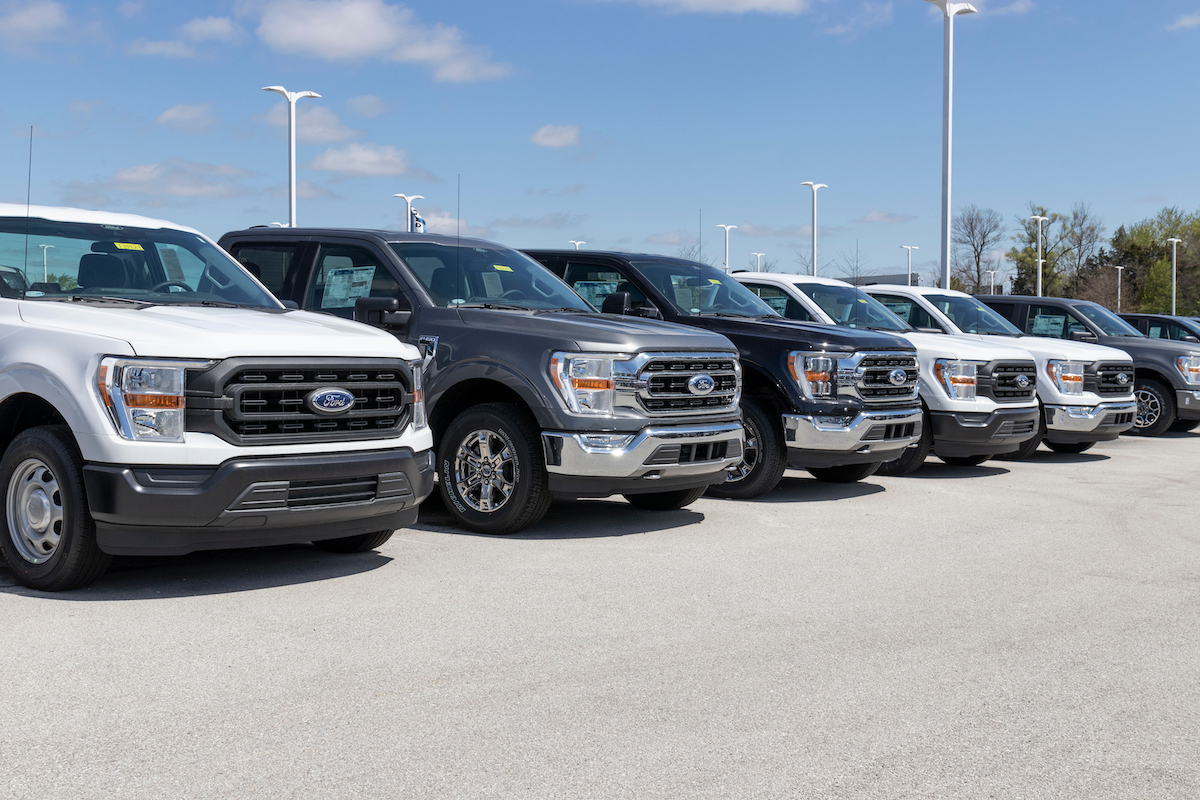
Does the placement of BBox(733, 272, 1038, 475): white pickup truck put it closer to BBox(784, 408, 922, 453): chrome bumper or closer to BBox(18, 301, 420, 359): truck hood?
BBox(784, 408, 922, 453): chrome bumper

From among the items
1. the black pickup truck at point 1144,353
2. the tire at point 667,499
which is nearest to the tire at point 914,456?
the tire at point 667,499

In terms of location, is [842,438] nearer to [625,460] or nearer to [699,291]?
[699,291]

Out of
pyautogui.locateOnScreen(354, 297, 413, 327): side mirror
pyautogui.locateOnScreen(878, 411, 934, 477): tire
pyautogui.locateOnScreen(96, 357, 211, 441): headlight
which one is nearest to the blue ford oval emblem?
pyautogui.locateOnScreen(96, 357, 211, 441): headlight

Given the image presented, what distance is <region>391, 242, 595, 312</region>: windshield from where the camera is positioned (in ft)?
28.4

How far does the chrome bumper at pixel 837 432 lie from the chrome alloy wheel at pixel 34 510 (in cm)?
551

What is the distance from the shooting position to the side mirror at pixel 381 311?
25.3ft

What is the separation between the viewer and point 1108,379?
539 inches

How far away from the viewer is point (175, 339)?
228 inches

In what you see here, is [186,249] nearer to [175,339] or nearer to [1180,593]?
[175,339]

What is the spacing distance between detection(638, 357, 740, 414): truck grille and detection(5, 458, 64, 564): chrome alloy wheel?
11.4ft

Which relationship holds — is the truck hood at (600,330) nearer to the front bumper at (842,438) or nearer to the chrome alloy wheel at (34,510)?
the front bumper at (842,438)

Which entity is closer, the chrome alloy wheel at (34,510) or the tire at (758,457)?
the chrome alloy wheel at (34,510)

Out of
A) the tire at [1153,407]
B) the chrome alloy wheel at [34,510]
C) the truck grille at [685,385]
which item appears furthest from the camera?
the tire at [1153,407]

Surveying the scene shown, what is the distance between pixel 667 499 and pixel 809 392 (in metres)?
1.47
